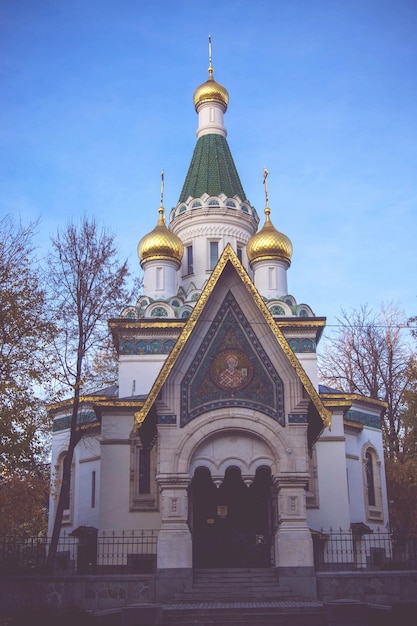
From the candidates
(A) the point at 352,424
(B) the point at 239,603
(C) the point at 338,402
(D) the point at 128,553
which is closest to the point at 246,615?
(B) the point at 239,603

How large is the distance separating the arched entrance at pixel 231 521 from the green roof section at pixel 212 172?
1281 cm

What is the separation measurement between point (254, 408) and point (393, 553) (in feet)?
34.7

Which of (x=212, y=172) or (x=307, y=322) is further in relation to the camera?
(x=212, y=172)

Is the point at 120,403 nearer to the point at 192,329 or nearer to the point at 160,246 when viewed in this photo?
the point at 192,329

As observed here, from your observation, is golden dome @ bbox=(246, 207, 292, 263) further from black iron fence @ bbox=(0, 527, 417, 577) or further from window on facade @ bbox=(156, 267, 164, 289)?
black iron fence @ bbox=(0, 527, 417, 577)

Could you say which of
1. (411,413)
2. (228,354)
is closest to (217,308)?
(228,354)

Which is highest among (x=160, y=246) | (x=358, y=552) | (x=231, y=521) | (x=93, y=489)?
(x=160, y=246)

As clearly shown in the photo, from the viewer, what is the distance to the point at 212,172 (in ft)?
88.7

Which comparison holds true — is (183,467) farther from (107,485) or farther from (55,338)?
(107,485)

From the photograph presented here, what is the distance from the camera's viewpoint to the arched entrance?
15867mm

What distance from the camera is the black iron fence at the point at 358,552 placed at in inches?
690

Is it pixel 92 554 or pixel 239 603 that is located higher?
pixel 92 554

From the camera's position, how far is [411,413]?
18984 mm

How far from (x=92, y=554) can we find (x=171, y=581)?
258 inches
